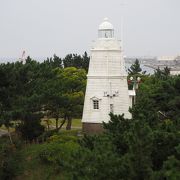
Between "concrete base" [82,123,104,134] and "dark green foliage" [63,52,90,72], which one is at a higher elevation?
"dark green foliage" [63,52,90,72]

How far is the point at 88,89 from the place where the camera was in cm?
3353

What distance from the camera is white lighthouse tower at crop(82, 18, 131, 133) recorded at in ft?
108

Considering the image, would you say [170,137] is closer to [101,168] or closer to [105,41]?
[101,168]

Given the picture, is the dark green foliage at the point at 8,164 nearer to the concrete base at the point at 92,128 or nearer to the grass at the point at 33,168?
the grass at the point at 33,168

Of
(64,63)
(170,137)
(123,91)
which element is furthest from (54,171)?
(64,63)

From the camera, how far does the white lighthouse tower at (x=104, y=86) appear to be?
33031 millimetres

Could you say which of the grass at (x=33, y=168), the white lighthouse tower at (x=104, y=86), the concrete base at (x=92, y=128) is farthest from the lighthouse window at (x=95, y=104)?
the grass at (x=33, y=168)

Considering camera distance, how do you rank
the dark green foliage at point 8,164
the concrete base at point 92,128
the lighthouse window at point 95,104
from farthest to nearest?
the lighthouse window at point 95,104, the concrete base at point 92,128, the dark green foliage at point 8,164

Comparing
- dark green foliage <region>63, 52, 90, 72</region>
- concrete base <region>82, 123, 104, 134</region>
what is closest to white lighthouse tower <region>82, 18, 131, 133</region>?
concrete base <region>82, 123, 104, 134</region>

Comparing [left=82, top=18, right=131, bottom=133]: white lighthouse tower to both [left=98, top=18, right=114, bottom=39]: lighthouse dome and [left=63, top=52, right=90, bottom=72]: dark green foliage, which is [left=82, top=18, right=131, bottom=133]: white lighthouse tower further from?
[left=63, top=52, right=90, bottom=72]: dark green foliage

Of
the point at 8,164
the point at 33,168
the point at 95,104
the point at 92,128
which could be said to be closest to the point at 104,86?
the point at 95,104

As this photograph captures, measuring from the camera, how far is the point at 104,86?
3312 cm

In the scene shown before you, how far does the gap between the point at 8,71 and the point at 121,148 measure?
13113mm

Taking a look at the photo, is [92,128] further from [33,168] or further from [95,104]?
[33,168]
